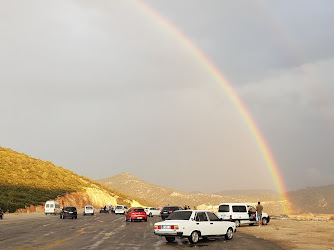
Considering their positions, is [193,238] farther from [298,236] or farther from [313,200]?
[313,200]

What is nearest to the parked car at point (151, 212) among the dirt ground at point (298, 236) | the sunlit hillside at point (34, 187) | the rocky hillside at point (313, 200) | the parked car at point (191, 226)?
the sunlit hillside at point (34, 187)

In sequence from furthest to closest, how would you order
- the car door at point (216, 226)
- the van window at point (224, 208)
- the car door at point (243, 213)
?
the car door at point (243, 213) < the van window at point (224, 208) < the car door at point (216, 226)

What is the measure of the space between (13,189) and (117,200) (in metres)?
60.5

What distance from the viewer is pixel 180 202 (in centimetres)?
19088

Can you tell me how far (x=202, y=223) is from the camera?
65.3ft

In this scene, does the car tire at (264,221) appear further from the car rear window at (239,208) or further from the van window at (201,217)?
the van window at (201,217)

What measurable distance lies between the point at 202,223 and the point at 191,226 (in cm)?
90

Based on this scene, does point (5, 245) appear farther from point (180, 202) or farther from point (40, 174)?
point (180, 202)

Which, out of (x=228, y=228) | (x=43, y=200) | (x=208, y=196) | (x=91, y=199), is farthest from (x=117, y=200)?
(x=228, y=228)

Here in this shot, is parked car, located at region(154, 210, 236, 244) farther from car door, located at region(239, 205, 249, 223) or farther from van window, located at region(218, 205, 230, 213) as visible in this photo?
car door, located at region(239, 205, 249, 223)

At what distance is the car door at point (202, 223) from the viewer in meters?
19.7

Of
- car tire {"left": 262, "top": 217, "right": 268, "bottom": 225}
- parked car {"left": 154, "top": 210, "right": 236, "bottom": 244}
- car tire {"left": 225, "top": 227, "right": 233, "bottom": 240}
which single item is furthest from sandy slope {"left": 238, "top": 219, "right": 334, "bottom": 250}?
car tire {"left": 262, "top": 217, "right": 268, "bottom": 225}

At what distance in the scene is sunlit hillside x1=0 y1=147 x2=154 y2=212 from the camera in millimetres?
72694

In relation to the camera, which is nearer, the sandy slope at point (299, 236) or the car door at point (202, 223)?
the sandy slope at point (299, 236)
